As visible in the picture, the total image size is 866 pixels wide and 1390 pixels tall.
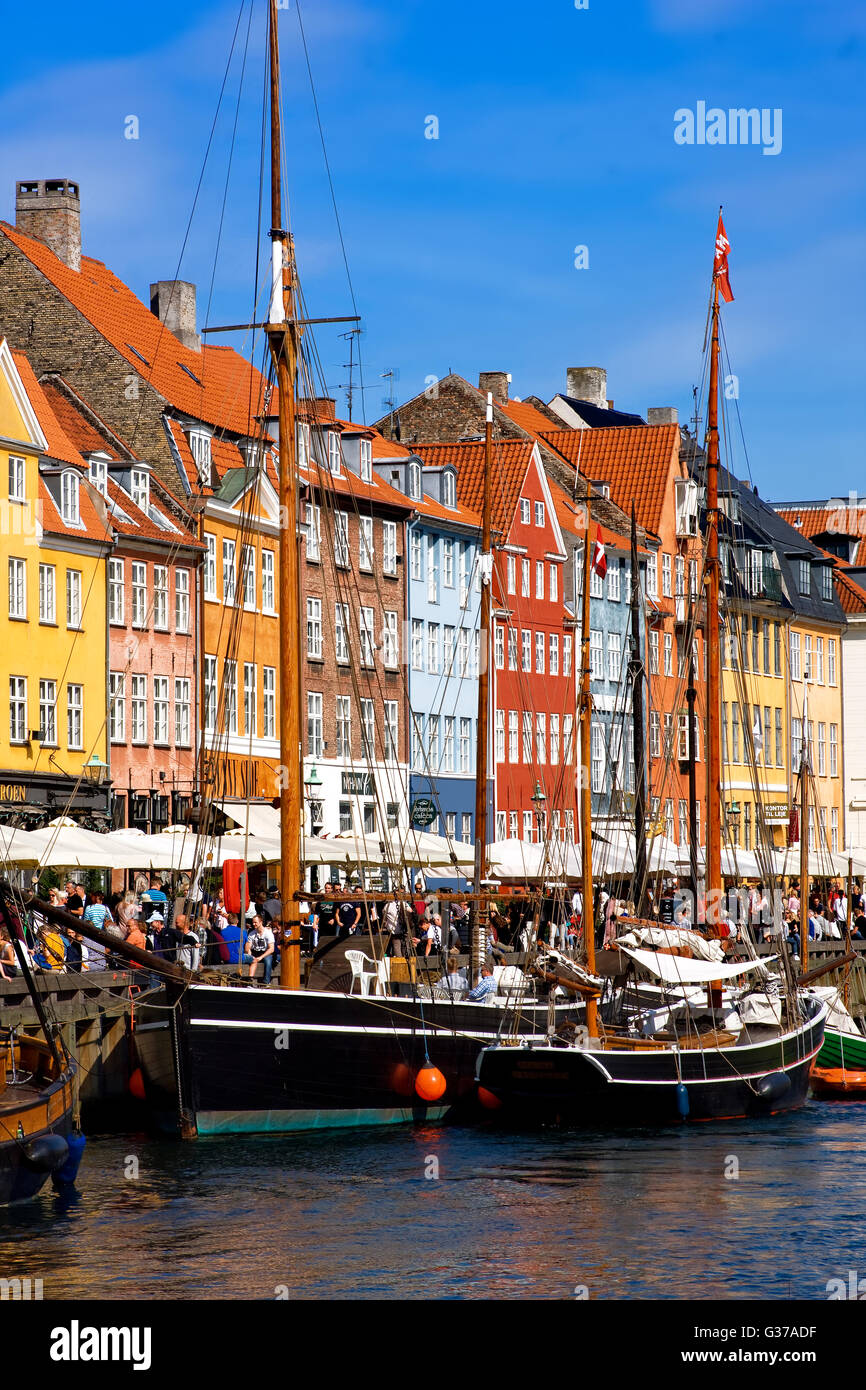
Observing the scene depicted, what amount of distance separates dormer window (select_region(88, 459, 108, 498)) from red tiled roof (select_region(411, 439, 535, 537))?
2267 centimetres

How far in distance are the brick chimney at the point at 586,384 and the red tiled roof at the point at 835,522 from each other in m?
13.3

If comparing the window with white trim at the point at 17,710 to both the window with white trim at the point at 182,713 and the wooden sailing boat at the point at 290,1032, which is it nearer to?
the window with white trim at the point at 182,713

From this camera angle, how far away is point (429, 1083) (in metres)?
31.0

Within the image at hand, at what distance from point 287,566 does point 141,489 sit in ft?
91.7

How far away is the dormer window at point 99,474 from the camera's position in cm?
5568

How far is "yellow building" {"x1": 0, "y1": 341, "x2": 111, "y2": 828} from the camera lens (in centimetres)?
5081

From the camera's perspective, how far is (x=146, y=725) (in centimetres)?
5594

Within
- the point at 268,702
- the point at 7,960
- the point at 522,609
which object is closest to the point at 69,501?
the point at 268,702

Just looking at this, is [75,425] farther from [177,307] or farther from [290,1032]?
[290,1032]

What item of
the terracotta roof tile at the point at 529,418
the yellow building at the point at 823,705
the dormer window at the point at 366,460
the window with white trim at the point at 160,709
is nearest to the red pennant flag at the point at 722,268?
the window with white trim at the point at 160,709

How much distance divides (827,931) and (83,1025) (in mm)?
30035

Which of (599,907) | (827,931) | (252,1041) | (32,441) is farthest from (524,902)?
(252,1041)

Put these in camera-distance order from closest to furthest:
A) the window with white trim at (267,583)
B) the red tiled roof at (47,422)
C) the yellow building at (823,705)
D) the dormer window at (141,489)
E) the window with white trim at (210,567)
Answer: the red tiled roof at (47,422) < the dormer window at (141,489) < the window with white trim at (210,567) < the window with white trim at (267,583) < the yellow building at (823,705)
